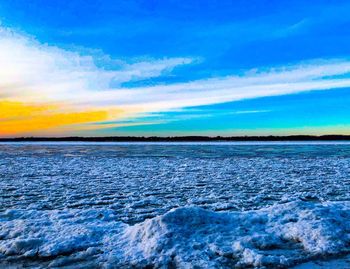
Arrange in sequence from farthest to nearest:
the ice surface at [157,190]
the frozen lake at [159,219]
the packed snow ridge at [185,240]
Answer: the ice surface at [157,190] < the frozen lake at [159,219] < the packed snow ridge at [185,240]

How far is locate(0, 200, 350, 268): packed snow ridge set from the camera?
196 inches

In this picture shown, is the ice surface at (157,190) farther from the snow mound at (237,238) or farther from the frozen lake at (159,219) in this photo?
the snow mound at (237,238)

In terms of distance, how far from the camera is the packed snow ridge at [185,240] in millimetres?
4984

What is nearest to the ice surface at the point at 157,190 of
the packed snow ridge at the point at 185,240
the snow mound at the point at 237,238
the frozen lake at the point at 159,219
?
the frozen lake at the point at 159,219

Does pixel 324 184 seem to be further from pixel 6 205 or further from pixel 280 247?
pixel 6 205

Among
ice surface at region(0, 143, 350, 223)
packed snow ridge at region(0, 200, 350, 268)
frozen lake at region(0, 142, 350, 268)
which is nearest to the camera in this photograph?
packed snow ridge at region(0, 200, 350, 268)

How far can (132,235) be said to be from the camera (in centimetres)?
590

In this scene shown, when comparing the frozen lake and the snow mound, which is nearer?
the snow mound

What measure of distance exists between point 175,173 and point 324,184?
19.2 feet

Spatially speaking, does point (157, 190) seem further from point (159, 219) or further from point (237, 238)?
point (237, 238)

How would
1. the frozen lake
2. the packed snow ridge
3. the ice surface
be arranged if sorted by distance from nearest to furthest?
the packed snow ridge
the frozen lake
the ice surface

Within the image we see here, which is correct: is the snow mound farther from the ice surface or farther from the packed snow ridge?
the ice surface

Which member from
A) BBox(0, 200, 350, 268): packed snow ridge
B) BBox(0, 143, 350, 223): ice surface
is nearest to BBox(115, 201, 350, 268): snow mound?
BBox(0, 200, 350, 268): packed snow ridge

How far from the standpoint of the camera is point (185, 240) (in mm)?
5613
